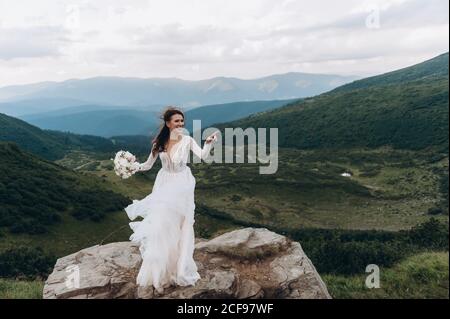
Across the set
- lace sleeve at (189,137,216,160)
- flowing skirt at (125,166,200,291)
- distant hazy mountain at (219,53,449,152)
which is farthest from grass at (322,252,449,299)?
distant hazy mountain at (219,53,449,152)

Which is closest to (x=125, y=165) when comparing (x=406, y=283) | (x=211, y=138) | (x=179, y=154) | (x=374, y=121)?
(x=179, y=154)

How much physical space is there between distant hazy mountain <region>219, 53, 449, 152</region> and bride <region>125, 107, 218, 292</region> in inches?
3857

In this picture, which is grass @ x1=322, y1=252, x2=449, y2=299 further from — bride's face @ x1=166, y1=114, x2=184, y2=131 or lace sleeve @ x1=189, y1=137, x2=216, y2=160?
bride's face @ x1=166, y1=114, x2=184, y2=131

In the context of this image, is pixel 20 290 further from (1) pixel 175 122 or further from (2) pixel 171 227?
(1) pixel 175 122

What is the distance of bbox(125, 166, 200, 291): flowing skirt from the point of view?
8828mm

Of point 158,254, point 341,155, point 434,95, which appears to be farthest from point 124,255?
point 434,95

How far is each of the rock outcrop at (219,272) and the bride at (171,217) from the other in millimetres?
282

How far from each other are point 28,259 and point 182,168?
36.4 ft

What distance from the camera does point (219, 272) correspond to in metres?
9.48

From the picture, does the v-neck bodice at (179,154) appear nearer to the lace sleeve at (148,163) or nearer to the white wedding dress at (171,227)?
the white wedding dress at (171,227)

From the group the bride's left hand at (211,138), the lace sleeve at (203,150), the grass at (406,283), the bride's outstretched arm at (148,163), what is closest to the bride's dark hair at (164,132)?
the bride's outstretched arm at (148,163)

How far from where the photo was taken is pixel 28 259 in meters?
17.4

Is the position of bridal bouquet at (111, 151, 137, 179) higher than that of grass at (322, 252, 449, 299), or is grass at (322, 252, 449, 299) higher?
bridal bouquet at (111, 151, 137, 179)
